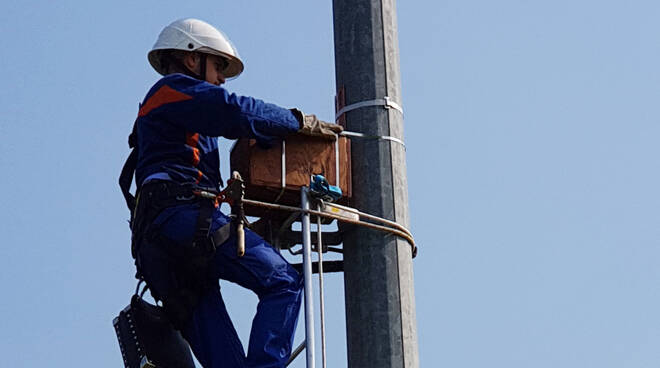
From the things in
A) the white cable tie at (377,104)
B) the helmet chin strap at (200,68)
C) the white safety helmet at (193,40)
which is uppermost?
the white safety helmet at (193,40)

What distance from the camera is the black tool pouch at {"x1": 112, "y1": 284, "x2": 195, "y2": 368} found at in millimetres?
6461

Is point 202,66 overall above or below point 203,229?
above

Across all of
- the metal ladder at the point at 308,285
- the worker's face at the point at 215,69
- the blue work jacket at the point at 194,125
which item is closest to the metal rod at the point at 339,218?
the metal ladder at the point at 308,285

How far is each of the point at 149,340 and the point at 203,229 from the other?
75cm

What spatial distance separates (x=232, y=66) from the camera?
698 centimetres

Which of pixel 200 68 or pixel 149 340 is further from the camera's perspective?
pixel 200 68

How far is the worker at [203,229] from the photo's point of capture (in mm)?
6086

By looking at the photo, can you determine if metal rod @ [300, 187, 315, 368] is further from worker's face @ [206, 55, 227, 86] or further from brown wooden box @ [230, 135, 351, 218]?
worker's face @ [206, 55, 227, 86]

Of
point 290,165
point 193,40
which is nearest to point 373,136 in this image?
point 290,165

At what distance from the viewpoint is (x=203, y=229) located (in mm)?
6086

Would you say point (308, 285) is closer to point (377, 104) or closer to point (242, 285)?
point (242, 285)

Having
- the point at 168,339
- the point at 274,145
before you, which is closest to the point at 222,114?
the point at 274,145

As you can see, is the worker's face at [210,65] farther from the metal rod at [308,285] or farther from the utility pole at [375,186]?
the metal rod at [308,285]

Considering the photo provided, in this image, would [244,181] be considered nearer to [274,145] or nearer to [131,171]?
[274,145]
